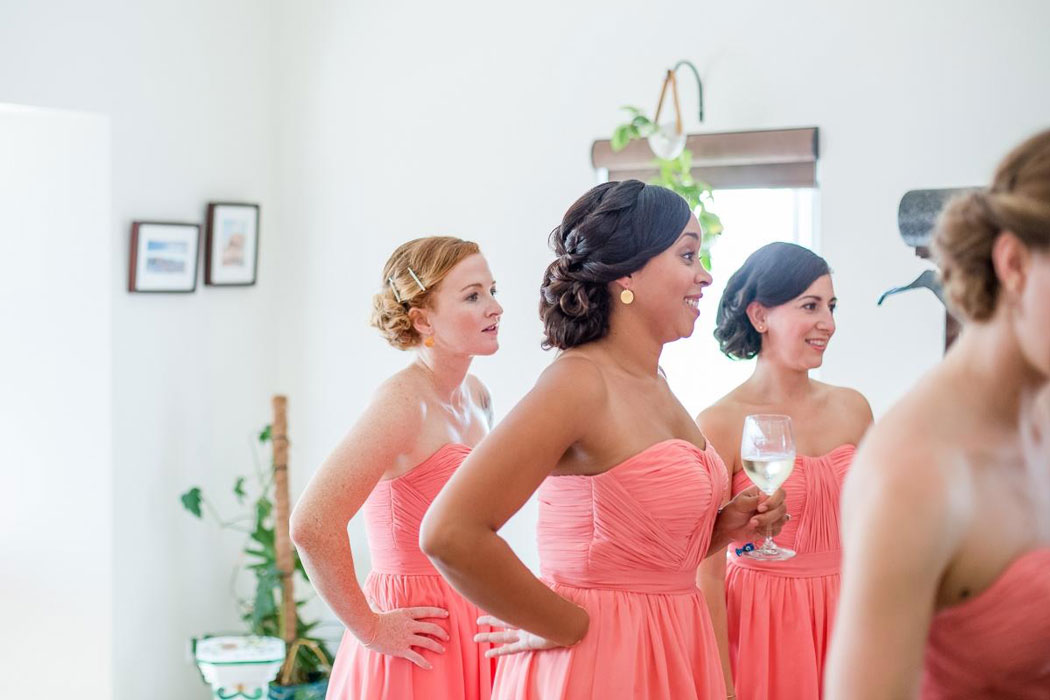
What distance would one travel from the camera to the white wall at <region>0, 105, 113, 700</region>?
3.94 m

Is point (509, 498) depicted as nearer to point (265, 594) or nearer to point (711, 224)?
point (711, 224)

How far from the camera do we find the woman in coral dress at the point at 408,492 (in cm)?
226

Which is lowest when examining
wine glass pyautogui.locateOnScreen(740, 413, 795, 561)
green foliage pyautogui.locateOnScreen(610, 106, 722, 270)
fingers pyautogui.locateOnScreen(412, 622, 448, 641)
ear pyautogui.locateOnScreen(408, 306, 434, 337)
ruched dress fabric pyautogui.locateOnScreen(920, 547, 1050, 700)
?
fingers pyautogui.locateOnScreen(412, 622, 448, 641)

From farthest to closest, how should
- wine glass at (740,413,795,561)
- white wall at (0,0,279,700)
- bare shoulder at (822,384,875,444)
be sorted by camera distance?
white wall at (0,0,279,700) → bare shoulder at (822,384,875,444) → wine glass at (740,413,795,561)

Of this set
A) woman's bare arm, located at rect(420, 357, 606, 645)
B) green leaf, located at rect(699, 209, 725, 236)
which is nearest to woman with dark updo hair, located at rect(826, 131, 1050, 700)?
woman's bare arm, located at rect(420, 357, 606, 645)

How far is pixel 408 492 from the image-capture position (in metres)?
2.33

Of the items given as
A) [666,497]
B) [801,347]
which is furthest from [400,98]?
[666,497]

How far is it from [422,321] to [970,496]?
1555mm

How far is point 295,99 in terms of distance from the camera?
4664mm

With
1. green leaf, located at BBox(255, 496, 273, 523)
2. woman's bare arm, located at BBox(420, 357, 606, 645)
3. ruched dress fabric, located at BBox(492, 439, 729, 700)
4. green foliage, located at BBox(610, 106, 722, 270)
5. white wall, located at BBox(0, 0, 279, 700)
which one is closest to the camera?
woman's bare arm, located at BBox(420, 357, 606, 645)

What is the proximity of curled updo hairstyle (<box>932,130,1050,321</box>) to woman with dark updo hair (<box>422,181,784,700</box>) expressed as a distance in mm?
720

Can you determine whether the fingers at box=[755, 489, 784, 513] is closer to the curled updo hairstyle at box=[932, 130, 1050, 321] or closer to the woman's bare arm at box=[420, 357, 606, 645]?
the woman's bare arm at box=[420, 357, 606, 645]

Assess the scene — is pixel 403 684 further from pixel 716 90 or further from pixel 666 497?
pixel 716 90

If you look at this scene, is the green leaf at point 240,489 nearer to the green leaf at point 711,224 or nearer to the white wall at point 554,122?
the white wall at point 554,122
